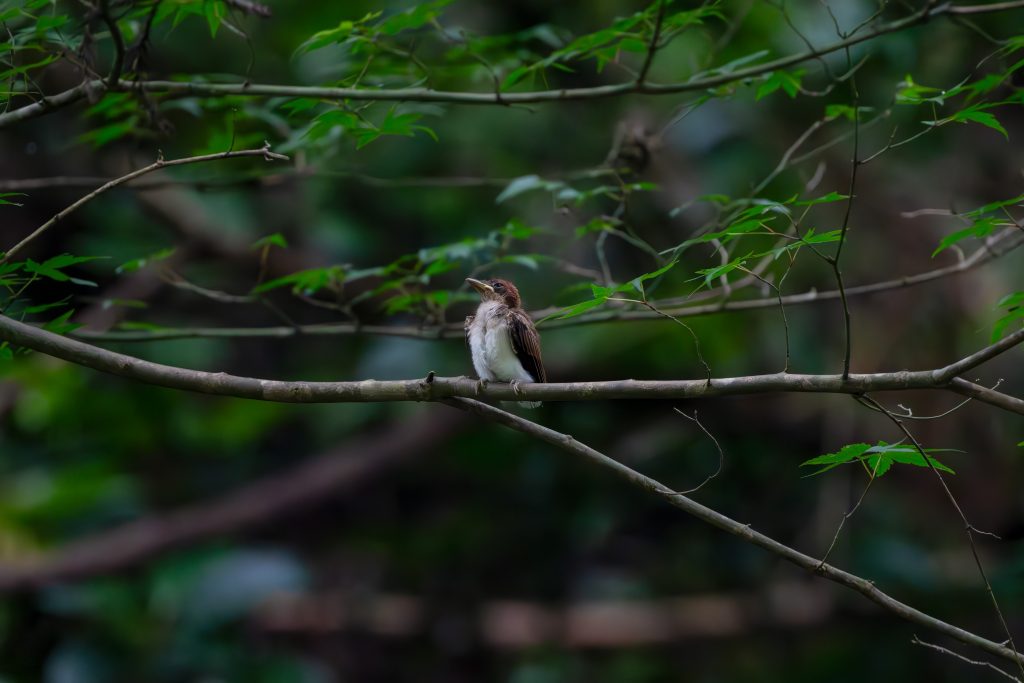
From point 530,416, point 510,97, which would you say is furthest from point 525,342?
point 530,416

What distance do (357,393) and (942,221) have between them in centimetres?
618

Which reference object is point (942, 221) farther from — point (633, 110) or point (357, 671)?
point (357, 671)

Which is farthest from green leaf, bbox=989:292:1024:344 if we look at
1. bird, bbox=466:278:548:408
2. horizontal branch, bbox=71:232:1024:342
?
bird, bbox=466:278:548:408

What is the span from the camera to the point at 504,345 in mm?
4051

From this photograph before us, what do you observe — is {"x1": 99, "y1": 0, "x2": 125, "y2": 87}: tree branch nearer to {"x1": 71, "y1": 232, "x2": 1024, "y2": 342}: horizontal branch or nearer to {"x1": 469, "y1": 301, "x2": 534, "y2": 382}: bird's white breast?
{"x1": 71, "y1": 232, "x2": 1024, "y2": 342}: horizontal branch

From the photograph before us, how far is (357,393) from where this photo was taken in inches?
116

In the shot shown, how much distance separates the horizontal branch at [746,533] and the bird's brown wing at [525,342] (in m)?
1.04

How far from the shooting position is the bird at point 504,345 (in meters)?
4.04

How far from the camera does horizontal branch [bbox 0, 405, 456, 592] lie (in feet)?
24.0

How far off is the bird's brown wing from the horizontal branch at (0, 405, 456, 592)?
378cm

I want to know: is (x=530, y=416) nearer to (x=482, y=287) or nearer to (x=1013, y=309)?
(x=482, y=287)

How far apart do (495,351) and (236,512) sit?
4.59 meters

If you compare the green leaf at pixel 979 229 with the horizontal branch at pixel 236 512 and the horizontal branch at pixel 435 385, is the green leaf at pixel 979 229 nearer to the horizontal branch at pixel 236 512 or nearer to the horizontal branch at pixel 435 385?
the horizontal branch at pixel 435 385

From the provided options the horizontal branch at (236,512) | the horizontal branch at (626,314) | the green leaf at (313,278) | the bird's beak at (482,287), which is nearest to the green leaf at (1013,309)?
the horizontal branch at (626,314)
